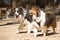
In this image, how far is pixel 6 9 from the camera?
17094 mm

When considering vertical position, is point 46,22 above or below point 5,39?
above

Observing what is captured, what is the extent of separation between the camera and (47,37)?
788cm

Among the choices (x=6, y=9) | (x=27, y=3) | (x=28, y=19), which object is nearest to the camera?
(x=28, y=19)

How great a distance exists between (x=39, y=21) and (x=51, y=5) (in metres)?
11.2

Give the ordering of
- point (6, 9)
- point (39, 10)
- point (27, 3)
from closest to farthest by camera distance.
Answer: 1. point (39, 10)
2. point (6, 9)
3. point (27, 3)

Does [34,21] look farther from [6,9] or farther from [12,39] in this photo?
[6,9]

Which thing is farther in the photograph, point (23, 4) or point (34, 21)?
point (23, 4)

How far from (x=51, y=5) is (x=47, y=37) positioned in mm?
11156

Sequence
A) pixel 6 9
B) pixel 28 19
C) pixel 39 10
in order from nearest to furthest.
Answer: pixel 39 10
pixel 28 19
pixel 6 9

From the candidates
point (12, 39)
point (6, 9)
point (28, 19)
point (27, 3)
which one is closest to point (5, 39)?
point (12, 39)

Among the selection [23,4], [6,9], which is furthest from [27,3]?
[6,9]

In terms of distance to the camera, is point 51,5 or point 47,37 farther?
point 51,5

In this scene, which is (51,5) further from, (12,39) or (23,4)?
(12,39)

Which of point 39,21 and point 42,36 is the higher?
point 39,21
